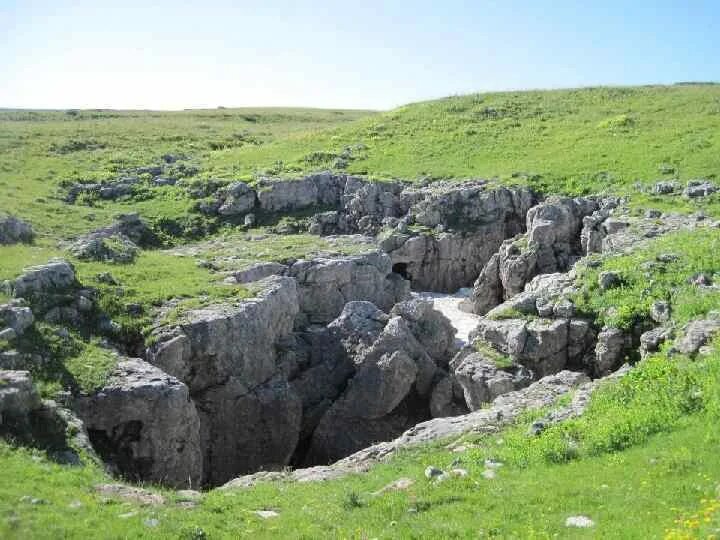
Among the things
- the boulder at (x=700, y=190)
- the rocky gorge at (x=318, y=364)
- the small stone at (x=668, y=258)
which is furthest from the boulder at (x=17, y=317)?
the boulder at (x=700, y=190)

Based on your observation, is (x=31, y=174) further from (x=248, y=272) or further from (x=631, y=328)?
(x=631, y=328)

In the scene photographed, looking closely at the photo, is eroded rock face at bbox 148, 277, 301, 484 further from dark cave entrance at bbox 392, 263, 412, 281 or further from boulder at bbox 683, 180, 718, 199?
boulder at bbox 683, 180, 718, 199

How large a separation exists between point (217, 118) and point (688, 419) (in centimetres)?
11409

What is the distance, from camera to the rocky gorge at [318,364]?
2375 centimetres

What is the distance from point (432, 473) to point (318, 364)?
16649 mm

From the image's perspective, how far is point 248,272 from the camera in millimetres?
39250

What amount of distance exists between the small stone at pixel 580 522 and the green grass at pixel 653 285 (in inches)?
564

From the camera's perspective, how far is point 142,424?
77.9 ft

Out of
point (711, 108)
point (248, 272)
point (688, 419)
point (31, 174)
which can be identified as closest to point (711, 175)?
point (711, 108)

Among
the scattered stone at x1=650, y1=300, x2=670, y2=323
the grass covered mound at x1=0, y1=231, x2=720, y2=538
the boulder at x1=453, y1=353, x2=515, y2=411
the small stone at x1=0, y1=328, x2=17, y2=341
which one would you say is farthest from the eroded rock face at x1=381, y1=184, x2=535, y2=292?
the grass covered mound at x1=0, y1=231, x2=720, y2=538

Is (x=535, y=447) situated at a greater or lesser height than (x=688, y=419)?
lesser

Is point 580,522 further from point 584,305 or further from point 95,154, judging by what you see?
point 95,154

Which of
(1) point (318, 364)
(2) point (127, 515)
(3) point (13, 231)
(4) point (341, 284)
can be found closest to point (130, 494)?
(2) point (127, 515)

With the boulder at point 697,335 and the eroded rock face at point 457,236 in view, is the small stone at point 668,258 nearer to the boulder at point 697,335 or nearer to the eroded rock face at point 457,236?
the boulder at point 697,335
